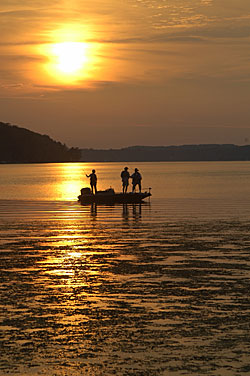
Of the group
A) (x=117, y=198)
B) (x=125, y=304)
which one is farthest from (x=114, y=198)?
(x=125, y=304)

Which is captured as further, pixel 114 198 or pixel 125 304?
pixel 114 198

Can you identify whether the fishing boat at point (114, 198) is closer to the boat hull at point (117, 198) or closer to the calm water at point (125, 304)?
the boat hull at point (117, 198)

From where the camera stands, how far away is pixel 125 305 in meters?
14.1

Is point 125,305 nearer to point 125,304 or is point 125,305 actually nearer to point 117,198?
point 125,304

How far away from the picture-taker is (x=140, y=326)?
40.6 feet

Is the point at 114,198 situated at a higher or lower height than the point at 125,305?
higher

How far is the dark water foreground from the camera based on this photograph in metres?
10.3

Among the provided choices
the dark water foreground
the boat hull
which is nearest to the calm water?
the dark water foreground

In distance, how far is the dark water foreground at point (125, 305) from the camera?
10.3m

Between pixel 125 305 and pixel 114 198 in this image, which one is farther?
pixel 114 198

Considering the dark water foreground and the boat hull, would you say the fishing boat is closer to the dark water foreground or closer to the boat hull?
the boat hull

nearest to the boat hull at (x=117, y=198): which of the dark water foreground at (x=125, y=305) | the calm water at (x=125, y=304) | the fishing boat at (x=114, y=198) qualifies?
the fishing boat at (x=114, y=198)

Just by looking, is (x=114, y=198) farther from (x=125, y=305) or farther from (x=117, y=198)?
(x=125, y=305)

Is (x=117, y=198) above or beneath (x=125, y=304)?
above
